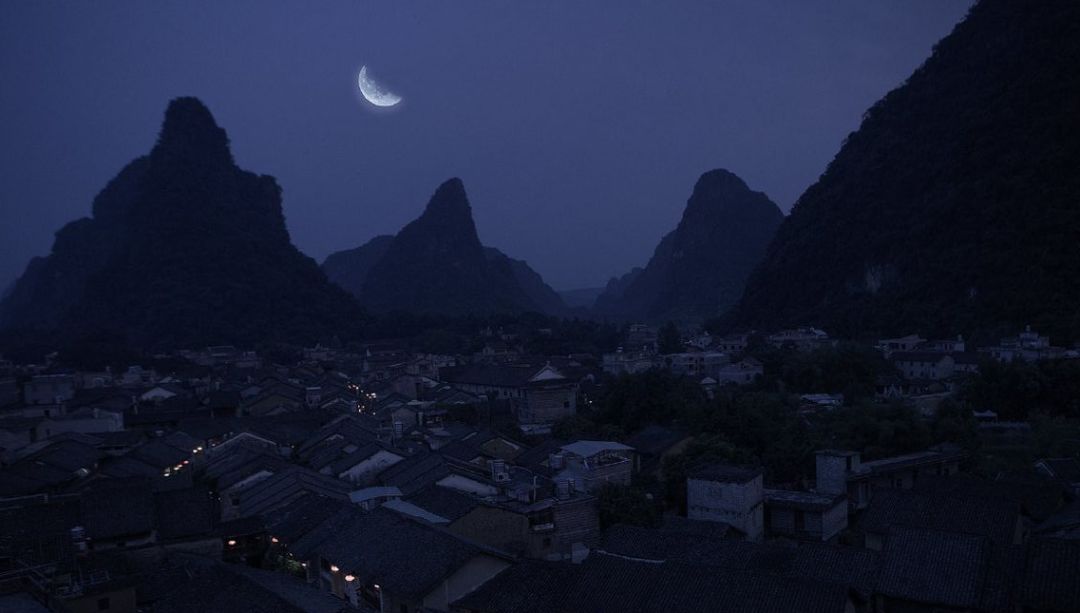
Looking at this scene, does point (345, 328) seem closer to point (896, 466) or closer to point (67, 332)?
point (67, 332)

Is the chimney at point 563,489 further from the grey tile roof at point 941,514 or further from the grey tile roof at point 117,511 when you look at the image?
the grey tile roof at point 117,511

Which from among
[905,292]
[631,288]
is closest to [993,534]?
[905,292]

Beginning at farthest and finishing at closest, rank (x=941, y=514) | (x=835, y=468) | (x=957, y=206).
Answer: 1. (x=957, y=206)
2. (x=835, y=468)
3. (x=941, y=514)

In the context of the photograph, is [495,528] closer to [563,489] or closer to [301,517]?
[563,489]

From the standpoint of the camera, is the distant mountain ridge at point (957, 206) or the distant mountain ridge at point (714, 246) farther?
the distant mountain ridge at point (714, 246)

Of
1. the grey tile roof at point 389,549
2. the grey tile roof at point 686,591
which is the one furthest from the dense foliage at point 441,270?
the grey tile roof at point 686,591

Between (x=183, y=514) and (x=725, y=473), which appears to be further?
(x=183, y=514)

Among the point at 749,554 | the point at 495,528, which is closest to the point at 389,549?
the point at 495,528

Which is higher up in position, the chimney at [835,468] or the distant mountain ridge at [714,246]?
the distant mountain ridge at [714,246]
